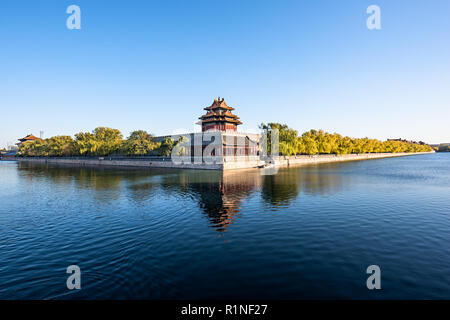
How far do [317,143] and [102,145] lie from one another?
240 ft

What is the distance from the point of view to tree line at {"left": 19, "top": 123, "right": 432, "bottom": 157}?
6063 cm

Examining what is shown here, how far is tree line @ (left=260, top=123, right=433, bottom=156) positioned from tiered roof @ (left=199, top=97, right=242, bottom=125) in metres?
8.62

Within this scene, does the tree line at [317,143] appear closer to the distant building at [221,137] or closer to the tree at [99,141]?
the distant building at [221,137]

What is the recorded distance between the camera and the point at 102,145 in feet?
237

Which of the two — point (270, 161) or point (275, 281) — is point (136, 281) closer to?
point (275, 281)

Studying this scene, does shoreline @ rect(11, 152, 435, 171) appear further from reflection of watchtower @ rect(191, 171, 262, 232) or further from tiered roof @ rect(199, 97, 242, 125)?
reflection of watchtower @ rect(191, 171, 262, 232)

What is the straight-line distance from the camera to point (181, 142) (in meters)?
54.9

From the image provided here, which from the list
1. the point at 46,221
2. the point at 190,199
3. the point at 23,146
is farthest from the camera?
the point at 23,146

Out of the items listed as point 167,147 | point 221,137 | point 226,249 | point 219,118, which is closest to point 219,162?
point 221,137

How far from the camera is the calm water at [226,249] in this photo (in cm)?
686

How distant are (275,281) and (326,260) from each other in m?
2.70
